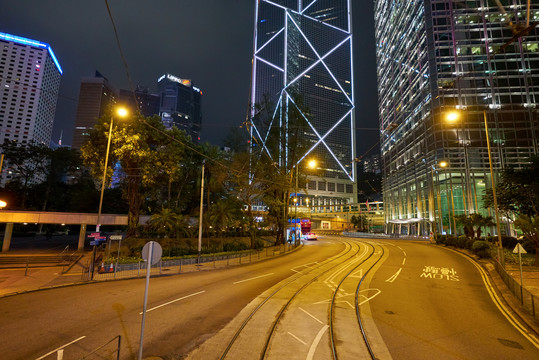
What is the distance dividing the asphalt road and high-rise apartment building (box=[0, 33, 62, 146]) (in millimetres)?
156377

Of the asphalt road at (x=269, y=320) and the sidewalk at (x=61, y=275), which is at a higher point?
the asphalt road at (x=269, y=320)

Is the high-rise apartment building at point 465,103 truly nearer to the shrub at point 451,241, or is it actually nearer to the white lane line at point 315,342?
the shrub at point 451,241

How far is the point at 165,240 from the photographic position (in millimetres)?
31641

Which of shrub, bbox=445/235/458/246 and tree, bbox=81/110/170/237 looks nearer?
tree, bbox=81/110/170/237

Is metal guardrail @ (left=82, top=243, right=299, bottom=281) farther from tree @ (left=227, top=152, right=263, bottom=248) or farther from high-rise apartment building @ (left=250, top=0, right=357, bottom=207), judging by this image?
high-rise apartment building @ (left=250, top=0, right=357, bottom=207)

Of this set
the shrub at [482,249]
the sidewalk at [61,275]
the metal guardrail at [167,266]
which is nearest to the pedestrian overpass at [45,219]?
the sidewalk at [61,275]

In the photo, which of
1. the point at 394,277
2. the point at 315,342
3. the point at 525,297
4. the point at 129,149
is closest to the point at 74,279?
the point at 129,149

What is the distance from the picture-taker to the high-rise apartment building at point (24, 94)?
449 feet

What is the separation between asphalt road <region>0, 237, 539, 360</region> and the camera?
7410 mm

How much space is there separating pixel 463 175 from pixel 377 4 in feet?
248

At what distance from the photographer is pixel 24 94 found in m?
146

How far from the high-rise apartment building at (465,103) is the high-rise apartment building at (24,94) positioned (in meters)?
155

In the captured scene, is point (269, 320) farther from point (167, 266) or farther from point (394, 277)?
point (167, 266)

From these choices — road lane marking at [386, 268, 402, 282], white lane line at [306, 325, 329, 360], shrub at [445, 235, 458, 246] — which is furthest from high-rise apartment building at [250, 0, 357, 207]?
white lane line at [306, 325, 329, 360]
